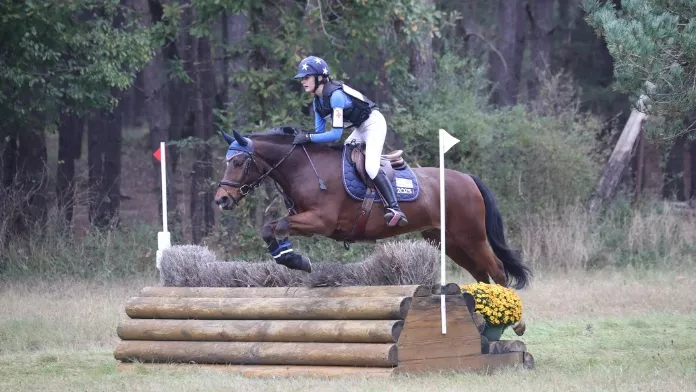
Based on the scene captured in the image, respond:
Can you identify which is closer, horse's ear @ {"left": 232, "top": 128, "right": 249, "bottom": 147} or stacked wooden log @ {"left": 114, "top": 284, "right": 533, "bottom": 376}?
stacked wooden log @ {"left": 114, "top": 284, "right": 533, "bottom": 376}

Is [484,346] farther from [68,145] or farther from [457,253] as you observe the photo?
[68,145]

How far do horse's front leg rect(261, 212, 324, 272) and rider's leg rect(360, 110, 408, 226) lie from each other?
70cm

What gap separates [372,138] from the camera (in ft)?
29.4

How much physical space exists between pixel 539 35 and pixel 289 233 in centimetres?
2075

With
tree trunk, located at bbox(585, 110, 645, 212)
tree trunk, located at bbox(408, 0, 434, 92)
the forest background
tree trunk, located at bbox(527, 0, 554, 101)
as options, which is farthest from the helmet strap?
tree trunk, located at bbox(527, 0, 554, 101)

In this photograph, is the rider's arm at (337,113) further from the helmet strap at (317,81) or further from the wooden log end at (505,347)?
the wooden log end at (505,347)

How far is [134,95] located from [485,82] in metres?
15.6

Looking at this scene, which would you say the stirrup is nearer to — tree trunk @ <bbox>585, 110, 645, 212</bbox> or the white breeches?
the white breeches

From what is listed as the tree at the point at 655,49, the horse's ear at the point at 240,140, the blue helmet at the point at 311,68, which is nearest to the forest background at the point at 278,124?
the tree at the point at 655,49

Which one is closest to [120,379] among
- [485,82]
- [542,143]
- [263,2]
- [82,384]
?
[82,384]

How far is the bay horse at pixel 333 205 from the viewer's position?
8.52 m

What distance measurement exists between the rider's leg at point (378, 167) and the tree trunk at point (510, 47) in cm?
1795

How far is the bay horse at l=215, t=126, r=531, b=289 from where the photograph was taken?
852cm

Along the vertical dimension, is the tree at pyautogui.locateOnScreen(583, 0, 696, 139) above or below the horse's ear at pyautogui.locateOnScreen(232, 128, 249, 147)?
above
